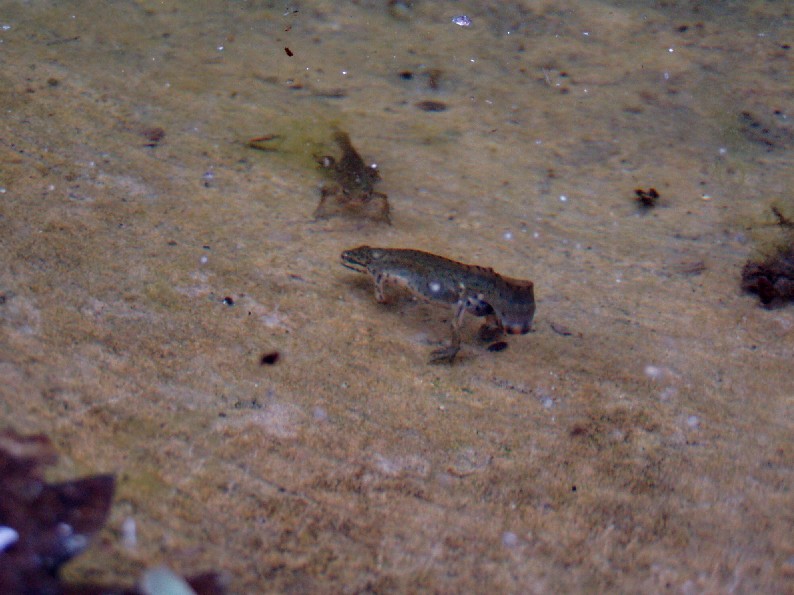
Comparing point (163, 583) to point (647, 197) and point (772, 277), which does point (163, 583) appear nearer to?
point (772, 277)

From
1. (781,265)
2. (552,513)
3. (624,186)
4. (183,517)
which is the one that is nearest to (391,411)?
(552,513)

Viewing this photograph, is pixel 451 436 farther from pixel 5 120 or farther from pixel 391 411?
pixel 5 120

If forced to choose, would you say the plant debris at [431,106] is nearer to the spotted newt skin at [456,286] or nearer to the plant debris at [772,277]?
the spotted newt skin at [456,286]

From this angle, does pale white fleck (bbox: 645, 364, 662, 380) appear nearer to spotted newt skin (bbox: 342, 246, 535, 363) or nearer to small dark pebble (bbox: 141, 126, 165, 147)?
spotted newt skin (bbox: 342, 246, 535, 363)

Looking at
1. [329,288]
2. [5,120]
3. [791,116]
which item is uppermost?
[791,116]

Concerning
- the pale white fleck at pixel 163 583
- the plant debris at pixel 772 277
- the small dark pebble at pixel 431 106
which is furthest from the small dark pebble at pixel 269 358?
the small dark pebble at pixel 431 106

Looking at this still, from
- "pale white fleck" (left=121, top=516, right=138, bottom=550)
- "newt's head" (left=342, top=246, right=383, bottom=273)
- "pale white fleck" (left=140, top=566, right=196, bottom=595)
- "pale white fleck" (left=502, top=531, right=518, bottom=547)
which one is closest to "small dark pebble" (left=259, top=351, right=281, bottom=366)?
"newt's head" (left=342, top=246, right=383, bottom=273)
